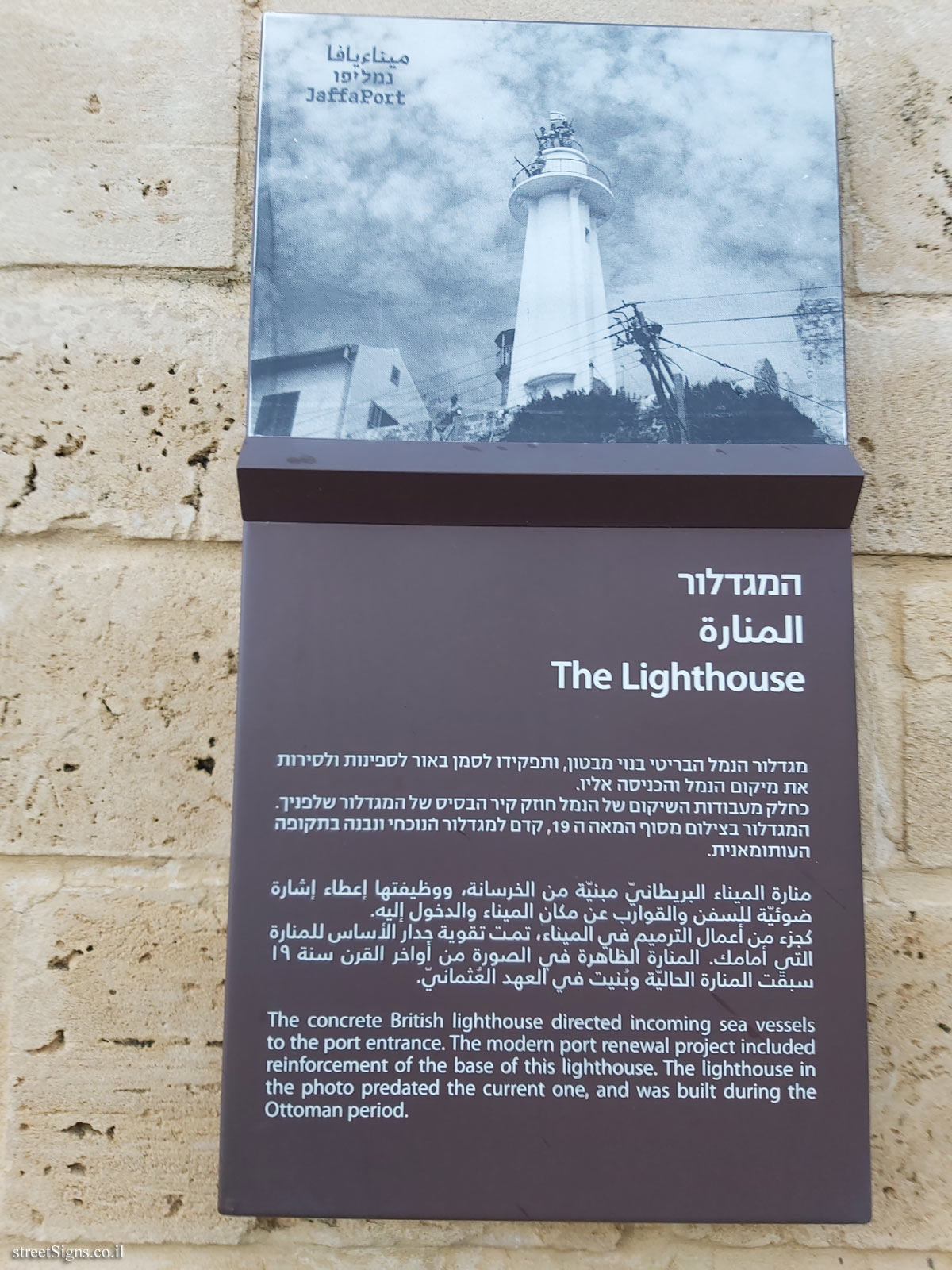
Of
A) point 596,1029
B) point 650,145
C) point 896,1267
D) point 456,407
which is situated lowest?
point 896,1267

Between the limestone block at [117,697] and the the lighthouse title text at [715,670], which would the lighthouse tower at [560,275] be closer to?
the the lighthouse title text at [715,670]

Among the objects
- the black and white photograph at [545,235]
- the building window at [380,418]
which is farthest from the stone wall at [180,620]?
the building window at [380,418]

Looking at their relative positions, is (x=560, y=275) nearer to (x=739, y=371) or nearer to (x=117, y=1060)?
(x=739, y=371)

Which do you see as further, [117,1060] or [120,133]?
[120,133]

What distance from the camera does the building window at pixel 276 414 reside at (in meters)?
1.54

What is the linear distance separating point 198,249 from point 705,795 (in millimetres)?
1347

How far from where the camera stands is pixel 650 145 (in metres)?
1.67

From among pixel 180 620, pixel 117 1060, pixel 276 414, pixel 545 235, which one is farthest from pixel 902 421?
pixel 117 1060

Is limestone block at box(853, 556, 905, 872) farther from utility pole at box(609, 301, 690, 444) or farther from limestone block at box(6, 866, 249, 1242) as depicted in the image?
limestone block at box(6, 866, 249, 1242)

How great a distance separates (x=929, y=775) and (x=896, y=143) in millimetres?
1193

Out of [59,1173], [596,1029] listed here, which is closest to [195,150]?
[596,1029]

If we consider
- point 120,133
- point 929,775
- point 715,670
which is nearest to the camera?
point 715,670

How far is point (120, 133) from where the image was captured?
1.75m

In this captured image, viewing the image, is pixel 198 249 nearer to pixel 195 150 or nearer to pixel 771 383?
pixel 195 150
